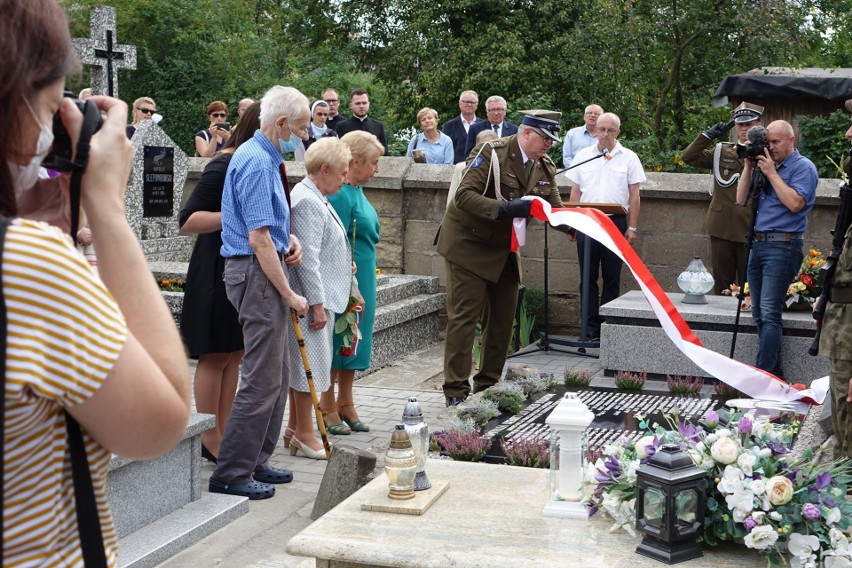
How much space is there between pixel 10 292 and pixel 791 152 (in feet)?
23.0

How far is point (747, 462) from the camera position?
334 centimetres

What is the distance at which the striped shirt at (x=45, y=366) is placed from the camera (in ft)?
4.22

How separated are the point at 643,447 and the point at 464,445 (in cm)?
208

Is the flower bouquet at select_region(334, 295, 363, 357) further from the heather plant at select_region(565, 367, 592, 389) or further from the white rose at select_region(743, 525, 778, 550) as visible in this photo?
the white rose at select_region(743, 525, 778, 550)

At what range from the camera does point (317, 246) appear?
19.8ft

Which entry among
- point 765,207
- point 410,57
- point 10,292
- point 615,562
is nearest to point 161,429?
point 10,292

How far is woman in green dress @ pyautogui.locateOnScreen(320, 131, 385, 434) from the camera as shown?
260 inches

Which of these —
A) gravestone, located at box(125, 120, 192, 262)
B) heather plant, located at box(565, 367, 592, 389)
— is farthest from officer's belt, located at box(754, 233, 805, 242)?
gravestone, located at box(125, 120, 192, 262)

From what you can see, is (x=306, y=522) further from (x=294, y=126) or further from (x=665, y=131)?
(x=665, y=131)

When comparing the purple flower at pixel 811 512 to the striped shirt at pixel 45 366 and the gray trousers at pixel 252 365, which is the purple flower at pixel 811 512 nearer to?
the striped shirt at pixel 45 366

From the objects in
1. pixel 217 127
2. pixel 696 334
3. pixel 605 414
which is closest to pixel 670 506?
pixel 605 414

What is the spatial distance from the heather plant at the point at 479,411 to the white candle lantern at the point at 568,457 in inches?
102

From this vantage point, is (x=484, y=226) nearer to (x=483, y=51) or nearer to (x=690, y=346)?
(x=690, y=346)

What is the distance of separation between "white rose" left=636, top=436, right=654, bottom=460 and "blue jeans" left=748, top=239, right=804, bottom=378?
4.25 meters
